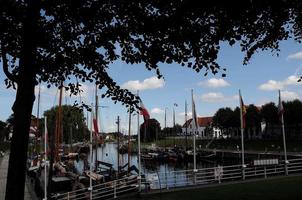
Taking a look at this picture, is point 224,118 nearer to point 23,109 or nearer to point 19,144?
point 23,109

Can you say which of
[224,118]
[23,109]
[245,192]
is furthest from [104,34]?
[224,118]

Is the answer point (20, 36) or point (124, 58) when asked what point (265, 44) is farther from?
point (20, 36)

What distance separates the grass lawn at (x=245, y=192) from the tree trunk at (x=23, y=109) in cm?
1360

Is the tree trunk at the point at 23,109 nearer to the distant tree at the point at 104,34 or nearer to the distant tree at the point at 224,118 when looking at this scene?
the distant tree at the point at 104,34

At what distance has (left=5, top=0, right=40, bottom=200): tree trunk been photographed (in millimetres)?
9914

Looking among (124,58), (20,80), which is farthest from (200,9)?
(20,80)

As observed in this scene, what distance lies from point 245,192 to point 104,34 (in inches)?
621

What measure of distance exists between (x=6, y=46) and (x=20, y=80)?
1670 millimetres

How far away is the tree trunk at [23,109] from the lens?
390 inches

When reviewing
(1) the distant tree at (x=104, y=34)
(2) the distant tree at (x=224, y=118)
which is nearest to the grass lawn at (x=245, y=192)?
(1) the distant tree at (x=104, y=34)

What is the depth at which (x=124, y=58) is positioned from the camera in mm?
12352

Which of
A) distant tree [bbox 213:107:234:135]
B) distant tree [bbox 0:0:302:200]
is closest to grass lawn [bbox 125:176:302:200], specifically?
distant tree [bbox 0:0:302:200]

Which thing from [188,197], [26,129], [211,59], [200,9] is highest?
[200,9]

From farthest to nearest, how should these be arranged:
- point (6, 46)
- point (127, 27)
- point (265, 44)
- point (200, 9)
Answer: point (265, 44), point (6, 46), point (127, 27), point (200, 9)
